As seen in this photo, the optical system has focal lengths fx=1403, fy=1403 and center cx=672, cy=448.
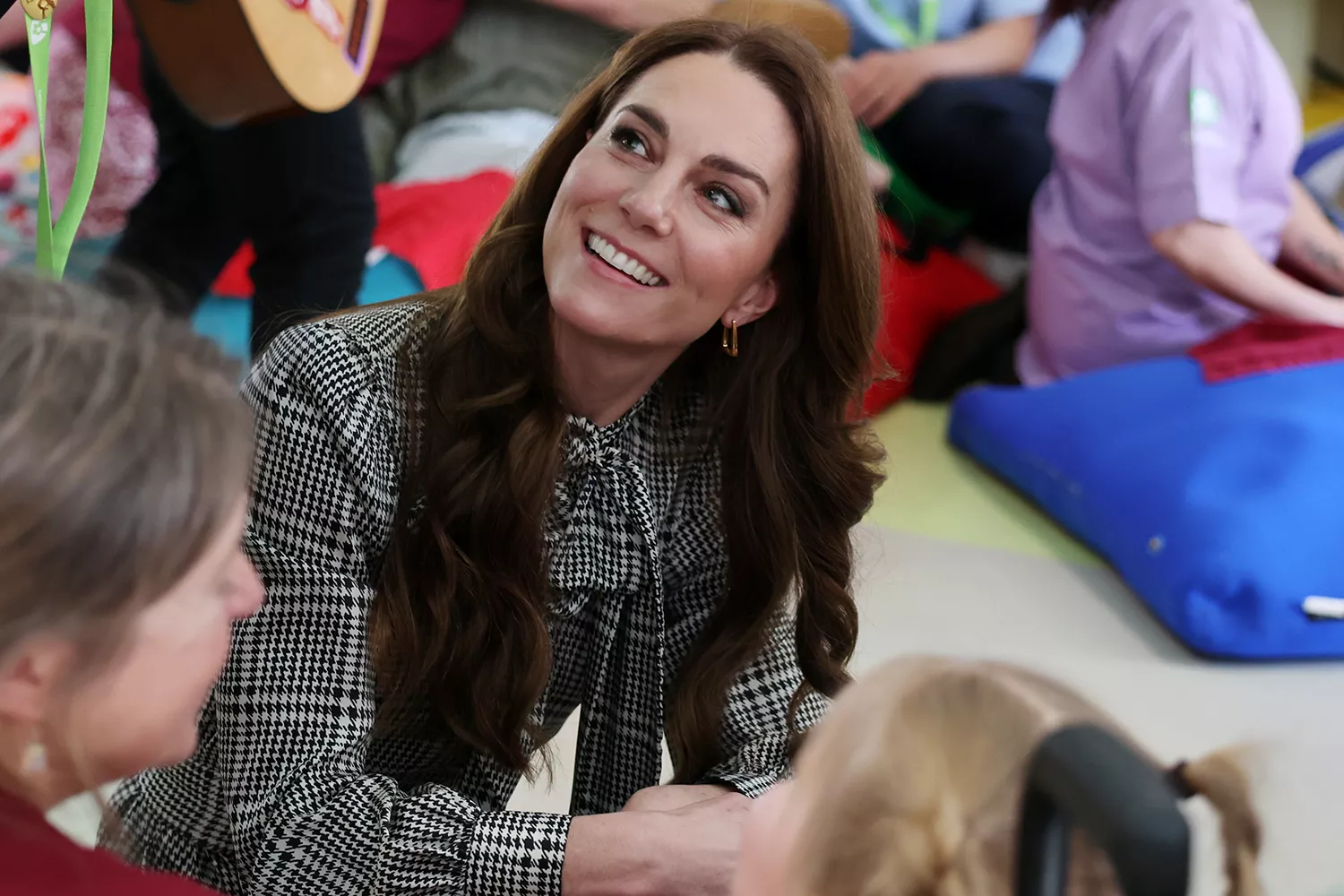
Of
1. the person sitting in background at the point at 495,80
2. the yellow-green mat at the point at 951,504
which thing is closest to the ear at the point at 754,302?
the yellow-green mat at the point at 951,504

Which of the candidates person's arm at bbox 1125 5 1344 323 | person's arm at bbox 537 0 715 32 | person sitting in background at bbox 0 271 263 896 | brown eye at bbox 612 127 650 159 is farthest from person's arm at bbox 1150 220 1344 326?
person sitting in background at bbox 0 271 263 896

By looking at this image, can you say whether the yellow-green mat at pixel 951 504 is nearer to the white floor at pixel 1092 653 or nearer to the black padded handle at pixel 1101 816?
the white floor at pixel 1092 653

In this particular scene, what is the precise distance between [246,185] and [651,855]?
0.97 metres

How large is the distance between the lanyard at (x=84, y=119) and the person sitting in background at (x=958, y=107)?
211cm

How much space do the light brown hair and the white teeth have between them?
53 centimetres

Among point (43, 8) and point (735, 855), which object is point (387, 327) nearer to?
point (43, 8)

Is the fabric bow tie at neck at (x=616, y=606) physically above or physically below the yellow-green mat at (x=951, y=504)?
above

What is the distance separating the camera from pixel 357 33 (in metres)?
1.64

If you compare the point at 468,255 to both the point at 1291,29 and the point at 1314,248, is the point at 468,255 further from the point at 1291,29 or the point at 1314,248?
the point at 1291,29

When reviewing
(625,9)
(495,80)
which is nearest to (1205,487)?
(625,9)

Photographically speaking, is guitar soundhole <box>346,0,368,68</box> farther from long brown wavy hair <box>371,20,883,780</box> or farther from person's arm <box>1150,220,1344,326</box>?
person's arm <box>1150,220,1344,326</box>

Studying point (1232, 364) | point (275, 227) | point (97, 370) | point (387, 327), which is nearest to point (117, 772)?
point (97, 370)

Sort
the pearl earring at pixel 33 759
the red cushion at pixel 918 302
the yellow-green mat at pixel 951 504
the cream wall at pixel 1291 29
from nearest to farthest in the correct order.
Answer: the pearl earring at pixel 33 759 → the yellow-green mat at pixel 951 504 → the red cushion at pixel 918 302 → the cream wall at pixel 1291 29

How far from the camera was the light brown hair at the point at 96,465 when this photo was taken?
58 cm
